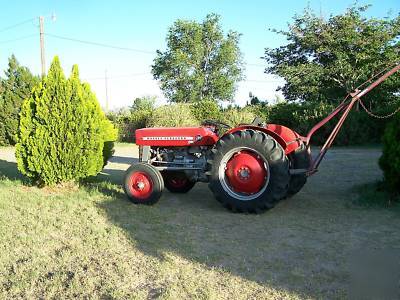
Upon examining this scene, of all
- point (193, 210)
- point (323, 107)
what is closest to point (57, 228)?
point (193, 210)

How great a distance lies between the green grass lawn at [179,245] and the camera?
10.9ft

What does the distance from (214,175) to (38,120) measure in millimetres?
3240

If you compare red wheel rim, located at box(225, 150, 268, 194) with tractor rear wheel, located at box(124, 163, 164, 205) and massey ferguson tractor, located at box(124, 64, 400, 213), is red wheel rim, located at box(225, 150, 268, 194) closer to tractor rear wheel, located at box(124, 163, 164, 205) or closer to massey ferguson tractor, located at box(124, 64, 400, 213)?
massey ferguson tractor, located at box(124, 64, 400, 213)

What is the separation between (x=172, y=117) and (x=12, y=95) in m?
6.95

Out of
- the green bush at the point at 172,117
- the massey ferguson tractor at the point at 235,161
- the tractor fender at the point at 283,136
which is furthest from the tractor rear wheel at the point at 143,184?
the green bush at the point at 172,117

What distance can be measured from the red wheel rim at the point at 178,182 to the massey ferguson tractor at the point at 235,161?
0.19 meters

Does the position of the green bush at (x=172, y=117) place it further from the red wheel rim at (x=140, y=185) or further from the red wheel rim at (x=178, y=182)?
the red wheel rim at (x=140, y=185)

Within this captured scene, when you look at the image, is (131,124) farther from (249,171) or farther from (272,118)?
(249,171)

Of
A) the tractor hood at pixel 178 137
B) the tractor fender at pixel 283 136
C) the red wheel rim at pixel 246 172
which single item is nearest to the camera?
the red wheel rim at pixel 246 172

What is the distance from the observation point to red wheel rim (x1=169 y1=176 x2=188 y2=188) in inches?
283

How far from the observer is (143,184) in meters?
6.30

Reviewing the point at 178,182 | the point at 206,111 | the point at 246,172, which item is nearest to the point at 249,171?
the point at 246,172

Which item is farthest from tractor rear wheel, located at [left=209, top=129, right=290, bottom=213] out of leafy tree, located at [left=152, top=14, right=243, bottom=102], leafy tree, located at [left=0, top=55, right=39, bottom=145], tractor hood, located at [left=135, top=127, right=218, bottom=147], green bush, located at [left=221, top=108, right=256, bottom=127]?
leafy tree, located at [left=152, top=14, right=243, bottom=102]

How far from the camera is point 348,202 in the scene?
6191mm
